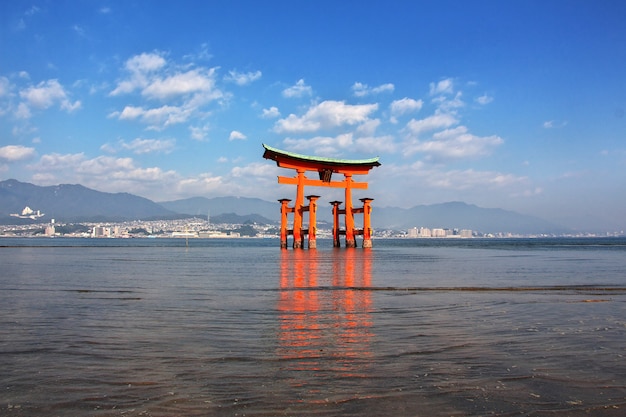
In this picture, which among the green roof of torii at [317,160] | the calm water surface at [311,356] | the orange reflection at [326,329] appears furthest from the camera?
the green roof of torii at [317,160]

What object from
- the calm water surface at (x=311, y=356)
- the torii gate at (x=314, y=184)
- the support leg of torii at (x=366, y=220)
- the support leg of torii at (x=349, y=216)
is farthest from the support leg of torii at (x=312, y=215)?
the calm water surface at (x=311, y=356)

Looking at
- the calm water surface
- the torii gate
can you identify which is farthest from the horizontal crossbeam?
the calm water surface

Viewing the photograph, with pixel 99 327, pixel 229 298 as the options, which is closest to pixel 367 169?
pixel 229 298

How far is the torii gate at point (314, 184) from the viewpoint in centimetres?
5653

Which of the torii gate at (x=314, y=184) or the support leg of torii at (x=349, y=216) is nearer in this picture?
the torii gate at (x=314, y=184)

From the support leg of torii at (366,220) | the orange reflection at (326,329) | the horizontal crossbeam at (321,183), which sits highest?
the horizontal crossbeam at (321,183)

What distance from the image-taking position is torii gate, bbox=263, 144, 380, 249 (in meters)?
56.5

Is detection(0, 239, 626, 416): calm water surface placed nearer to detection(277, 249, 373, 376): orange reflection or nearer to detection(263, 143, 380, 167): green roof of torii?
detection(277, 249, 373, 376): orange reflection

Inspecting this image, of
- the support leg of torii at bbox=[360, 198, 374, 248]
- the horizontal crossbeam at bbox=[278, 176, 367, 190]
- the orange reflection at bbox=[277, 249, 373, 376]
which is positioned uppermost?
the horizontal crossbeam at bbox=[278, 176, 367, 190]

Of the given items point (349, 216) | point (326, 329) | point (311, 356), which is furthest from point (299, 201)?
point (311, 356)

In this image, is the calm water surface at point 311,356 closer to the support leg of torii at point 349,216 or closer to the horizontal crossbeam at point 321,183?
the horizontal crossbeam at point 321,183

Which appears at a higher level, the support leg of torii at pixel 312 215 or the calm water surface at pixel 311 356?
the support leg of torii at pixel 312 215

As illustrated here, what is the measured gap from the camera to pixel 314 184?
5984cm

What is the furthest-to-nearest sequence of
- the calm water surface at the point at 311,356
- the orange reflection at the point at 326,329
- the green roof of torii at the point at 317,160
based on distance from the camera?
the green roof of torii at the point at 317,160 < the orange reflection at the point at 326,329 < the calm water surface at the point at 311,356
